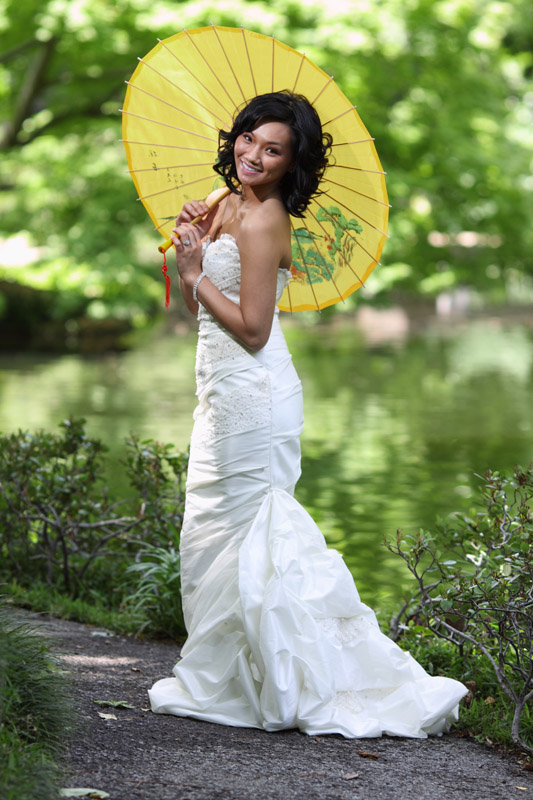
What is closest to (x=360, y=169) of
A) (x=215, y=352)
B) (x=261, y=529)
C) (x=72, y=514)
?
(x=215, y=352)

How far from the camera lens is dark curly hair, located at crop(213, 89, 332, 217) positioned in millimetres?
3453

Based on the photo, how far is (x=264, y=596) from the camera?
341cm

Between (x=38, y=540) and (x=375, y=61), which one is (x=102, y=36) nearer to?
(x=375, y=61)

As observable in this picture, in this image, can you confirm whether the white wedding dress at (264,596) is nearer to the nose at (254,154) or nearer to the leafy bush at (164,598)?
the nose at (254,154)

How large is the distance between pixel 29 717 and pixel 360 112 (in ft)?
48.9

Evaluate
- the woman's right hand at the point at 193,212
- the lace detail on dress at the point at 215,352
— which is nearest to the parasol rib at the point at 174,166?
the woman's right hand at the point at 193,212

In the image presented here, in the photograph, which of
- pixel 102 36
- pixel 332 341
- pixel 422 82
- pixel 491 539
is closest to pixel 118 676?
pixel 491 539

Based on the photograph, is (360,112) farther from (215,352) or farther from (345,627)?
(345,627)

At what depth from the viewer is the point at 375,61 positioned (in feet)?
53.6

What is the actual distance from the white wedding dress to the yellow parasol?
0.38 meters

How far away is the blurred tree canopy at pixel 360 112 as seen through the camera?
49.9 feet

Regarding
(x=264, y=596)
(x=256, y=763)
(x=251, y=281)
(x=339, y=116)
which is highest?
(x=339, y=116)

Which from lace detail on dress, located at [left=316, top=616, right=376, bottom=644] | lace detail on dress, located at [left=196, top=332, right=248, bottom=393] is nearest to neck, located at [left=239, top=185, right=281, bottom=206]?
lace detail on dress, located at [left=196, top=332, right=248, bottom=393]

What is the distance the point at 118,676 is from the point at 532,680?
1.61m
